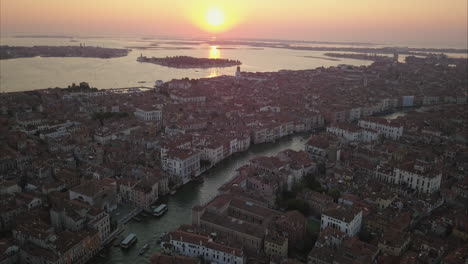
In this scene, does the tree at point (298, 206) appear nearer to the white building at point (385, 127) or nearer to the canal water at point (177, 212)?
the canal water at point (177, 212)

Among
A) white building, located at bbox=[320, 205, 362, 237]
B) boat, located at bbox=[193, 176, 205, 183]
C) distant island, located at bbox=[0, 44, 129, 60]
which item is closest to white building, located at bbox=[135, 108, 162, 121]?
boat, located at bbox=[193, 176, 205, 183]

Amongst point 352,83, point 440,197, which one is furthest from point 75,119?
point 352,83

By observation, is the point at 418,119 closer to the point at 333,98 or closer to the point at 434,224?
the point at 333,98

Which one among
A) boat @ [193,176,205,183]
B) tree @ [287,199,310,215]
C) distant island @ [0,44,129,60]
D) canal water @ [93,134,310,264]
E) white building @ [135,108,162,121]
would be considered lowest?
canal water @ [93,134,310,264]

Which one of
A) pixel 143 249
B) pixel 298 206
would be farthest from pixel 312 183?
pixel 143 249

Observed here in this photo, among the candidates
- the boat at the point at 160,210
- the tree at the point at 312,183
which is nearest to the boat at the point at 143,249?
the boat at the point at 160,210

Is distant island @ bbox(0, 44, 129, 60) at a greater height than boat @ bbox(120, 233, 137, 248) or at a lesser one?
greater

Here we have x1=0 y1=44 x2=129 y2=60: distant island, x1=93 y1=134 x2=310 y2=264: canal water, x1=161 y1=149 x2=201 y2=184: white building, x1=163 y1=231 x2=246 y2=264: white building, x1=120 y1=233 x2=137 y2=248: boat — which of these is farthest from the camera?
x1=0 y1=44 x2=129 y2=60: distant island

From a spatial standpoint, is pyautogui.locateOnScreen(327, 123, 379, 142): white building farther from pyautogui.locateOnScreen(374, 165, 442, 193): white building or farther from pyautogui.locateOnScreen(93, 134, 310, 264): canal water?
pyautogui.locateOnScreen(374, 165, 442, 193): white building
